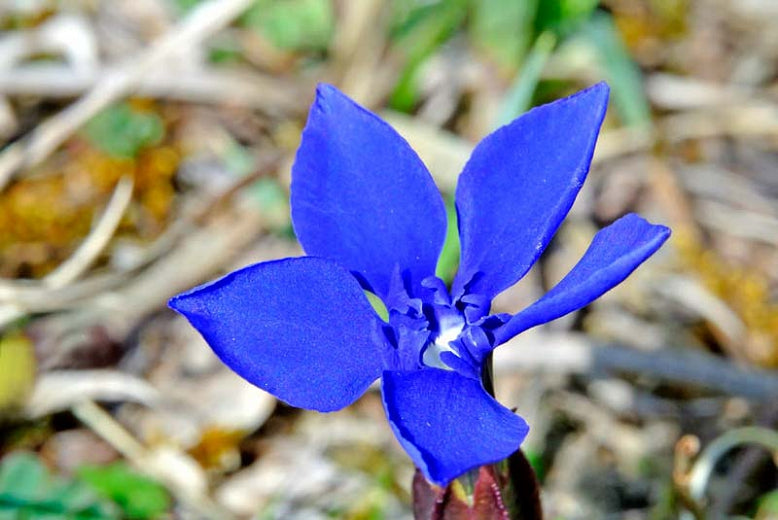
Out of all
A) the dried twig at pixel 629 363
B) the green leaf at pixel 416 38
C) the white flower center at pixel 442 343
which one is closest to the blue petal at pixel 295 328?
the white flower center at pixel 442 343

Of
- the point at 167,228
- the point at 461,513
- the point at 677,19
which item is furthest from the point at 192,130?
the point at 461,513

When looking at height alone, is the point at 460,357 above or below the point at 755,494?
above

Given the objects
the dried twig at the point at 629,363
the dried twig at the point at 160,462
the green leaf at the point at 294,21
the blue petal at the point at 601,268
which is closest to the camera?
the blue petal at the point at 601,268

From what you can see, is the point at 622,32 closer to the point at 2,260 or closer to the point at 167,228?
the point at 167,228

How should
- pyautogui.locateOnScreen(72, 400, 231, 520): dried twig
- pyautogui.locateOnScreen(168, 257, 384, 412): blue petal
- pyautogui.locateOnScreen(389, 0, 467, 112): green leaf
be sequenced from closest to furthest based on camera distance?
pyautogui.locateOnScreen(168, 257, 384, 412): blue petal → pyautogui.locateOnScreen(72, 400, 231, 520): dried twig → pyautogui.locateOnScreen(389, 0, 467, 112): green leaf

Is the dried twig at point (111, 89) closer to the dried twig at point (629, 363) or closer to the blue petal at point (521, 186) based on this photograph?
the dried twig at point (629, 363)

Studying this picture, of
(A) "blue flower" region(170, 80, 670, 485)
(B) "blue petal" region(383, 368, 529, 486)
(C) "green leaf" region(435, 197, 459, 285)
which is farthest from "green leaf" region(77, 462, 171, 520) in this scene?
(B) "blue petal" region(383, 368, 529, 486)

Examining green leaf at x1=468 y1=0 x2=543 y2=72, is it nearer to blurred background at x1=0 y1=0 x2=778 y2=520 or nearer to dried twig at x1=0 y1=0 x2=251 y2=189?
blurred background at x1=0 y1=0 x2=778 y2=520
